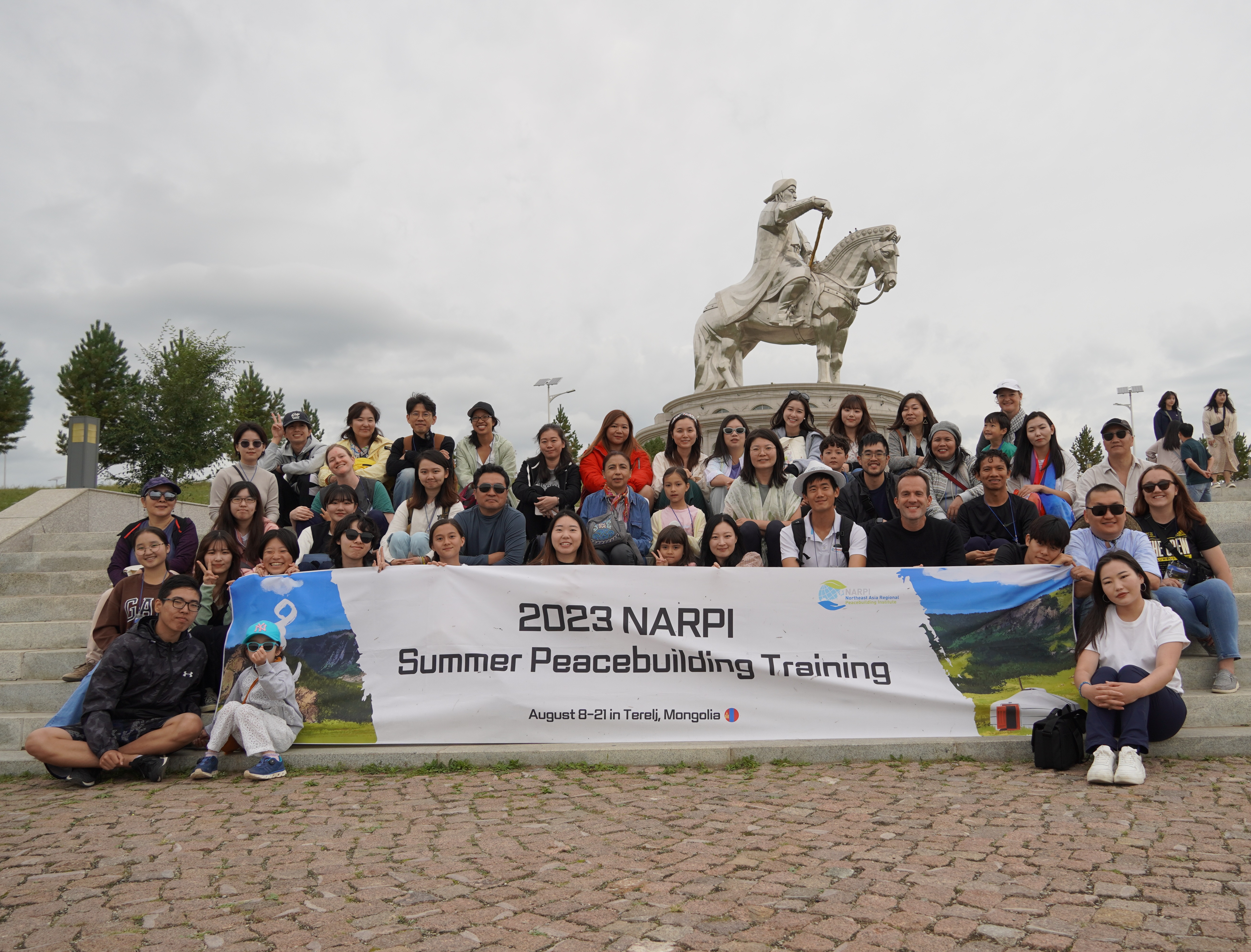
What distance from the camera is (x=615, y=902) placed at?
3381 millimetres

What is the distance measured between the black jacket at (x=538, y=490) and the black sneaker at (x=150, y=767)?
3.84 m

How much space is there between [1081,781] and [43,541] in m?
12.1

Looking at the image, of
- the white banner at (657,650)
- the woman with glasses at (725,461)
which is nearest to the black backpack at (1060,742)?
the white banner at (657,650)

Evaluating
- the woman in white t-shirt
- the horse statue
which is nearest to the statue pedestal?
the horse statue

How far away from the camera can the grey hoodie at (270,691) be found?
5.98 metres

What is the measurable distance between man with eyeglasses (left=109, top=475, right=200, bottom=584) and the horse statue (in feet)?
60.5

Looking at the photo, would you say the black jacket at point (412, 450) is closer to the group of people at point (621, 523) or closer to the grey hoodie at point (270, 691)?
the group of people at point (621, 523)

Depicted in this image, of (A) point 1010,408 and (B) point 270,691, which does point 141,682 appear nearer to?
(B) point 270,691

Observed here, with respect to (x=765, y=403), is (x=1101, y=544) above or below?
below

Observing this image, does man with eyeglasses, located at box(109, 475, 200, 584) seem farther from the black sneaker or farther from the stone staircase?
the black sneaker

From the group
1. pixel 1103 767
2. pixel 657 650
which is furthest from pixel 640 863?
pixel 1103 767

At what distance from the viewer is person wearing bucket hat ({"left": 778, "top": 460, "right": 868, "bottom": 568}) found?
7.10 metres

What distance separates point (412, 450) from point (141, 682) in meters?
4.19

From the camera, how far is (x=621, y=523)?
25.4 ft
